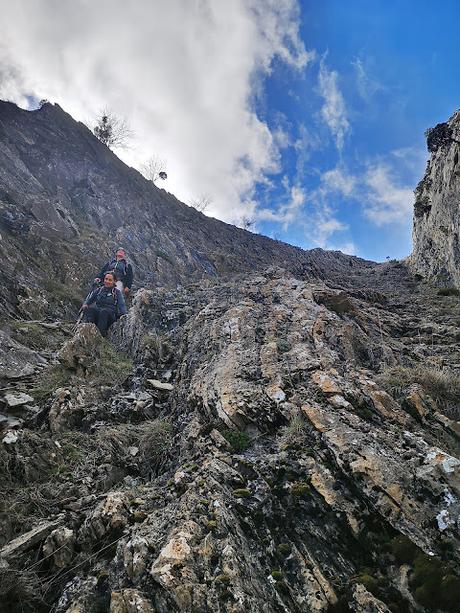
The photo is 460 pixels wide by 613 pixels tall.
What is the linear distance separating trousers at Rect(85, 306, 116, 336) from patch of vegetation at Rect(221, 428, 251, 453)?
934 centimetres

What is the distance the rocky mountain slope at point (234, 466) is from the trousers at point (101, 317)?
5.68 feet

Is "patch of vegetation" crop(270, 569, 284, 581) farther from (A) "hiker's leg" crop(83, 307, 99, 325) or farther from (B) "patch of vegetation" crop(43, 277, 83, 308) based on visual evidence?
(B) "patch of vegetation" crop(43, 277, 83, 308)

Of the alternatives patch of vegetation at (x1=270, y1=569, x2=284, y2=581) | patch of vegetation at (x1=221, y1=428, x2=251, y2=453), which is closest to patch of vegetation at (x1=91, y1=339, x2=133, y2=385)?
patch of vegetation at (x1=221, y1=428, x2=251, y2=453)

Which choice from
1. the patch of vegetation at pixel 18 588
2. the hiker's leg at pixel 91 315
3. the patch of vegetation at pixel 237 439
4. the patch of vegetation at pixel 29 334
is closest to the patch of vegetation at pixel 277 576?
the patch of vegetation at pixel 237 439

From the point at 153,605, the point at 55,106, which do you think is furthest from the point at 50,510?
the point at 55,106

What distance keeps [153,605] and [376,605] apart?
8.30 feet

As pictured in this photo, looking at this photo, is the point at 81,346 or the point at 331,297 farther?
the point at 331,297

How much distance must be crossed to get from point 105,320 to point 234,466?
1073cm

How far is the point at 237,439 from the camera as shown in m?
6.89

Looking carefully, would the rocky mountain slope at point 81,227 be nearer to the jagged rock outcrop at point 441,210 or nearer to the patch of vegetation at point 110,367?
the patch of vegetation at point 110,367

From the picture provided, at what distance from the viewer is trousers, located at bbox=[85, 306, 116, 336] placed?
48.4ft

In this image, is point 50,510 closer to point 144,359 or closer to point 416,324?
point 144,359

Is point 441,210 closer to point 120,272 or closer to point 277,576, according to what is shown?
point 120,272

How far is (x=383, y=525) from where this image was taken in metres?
4.76
